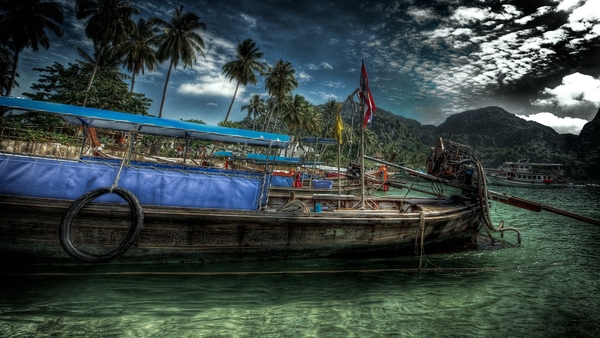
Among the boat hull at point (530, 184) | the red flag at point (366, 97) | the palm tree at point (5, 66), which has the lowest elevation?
the red flag at point (366, 97)

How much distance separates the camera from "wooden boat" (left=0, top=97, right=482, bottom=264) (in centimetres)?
427

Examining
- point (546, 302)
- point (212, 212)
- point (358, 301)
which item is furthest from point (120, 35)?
point (546, 302)

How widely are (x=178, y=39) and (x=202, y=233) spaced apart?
34058 millimetres

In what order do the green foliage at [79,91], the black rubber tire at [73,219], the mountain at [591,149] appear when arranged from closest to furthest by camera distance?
the black rubber tire at [73,219] → the green foliage at [79,91] → the mountain at [591,149]

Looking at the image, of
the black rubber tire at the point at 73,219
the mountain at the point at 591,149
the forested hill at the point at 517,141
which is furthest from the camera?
the forested hill at the point at 517,141

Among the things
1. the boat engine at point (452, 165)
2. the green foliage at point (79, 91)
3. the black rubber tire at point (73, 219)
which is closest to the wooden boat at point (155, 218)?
the black rubber tire at point (73, 219)

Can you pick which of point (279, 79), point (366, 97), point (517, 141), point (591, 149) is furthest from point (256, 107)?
point (517, 141)

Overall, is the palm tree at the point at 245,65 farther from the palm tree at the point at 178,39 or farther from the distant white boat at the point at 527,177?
the distant white boat at the point at 527,177

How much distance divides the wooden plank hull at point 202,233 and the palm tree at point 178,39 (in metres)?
31.2

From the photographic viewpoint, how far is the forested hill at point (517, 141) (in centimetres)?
9925

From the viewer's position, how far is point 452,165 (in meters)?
9.23

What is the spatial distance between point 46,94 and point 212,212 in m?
33.1

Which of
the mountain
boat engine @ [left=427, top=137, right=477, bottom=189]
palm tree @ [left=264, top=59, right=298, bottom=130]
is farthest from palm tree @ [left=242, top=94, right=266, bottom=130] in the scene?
the mountain

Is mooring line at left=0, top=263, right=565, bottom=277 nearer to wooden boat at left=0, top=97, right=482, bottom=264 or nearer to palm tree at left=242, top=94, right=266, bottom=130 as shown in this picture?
wooden boat at left=0, top=97, right=482, bottom=264
